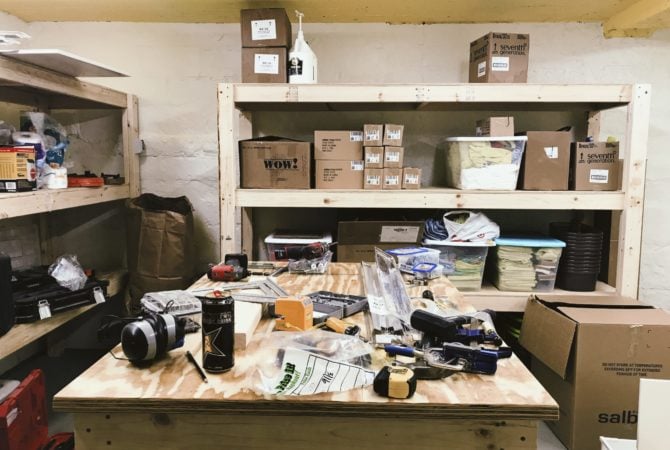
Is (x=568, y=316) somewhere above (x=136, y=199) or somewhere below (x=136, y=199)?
below

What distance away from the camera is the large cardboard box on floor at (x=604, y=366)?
6.48 ft

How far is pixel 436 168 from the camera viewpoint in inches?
120

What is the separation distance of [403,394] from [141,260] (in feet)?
6.92

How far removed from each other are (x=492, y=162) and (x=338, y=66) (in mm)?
1146

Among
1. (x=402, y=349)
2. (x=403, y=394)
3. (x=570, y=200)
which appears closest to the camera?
(x=403, y=394)

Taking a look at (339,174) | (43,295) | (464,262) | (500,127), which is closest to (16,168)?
(43,295)

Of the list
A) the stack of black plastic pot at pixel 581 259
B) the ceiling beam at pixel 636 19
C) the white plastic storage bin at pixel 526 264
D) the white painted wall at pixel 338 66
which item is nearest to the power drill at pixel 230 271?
the white painted wall at pixel 338 66

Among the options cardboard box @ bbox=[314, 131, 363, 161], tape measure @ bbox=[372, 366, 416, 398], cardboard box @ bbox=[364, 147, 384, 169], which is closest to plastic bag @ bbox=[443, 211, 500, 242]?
cardboard box @ bbox=[364, 147, 384, 169]

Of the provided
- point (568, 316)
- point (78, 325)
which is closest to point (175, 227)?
point (78, 325)

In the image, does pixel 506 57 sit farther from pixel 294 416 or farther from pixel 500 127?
pixel 294 416

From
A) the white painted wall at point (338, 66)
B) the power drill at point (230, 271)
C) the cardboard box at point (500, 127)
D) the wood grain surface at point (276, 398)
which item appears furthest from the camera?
the white painted wall at point (338, 66)

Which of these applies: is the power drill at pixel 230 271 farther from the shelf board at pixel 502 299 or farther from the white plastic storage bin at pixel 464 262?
the shelf board at pixel 502 299

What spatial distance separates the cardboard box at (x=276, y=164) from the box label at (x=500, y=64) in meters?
1.03

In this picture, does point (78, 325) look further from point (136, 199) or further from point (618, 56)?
point (618, 56)
